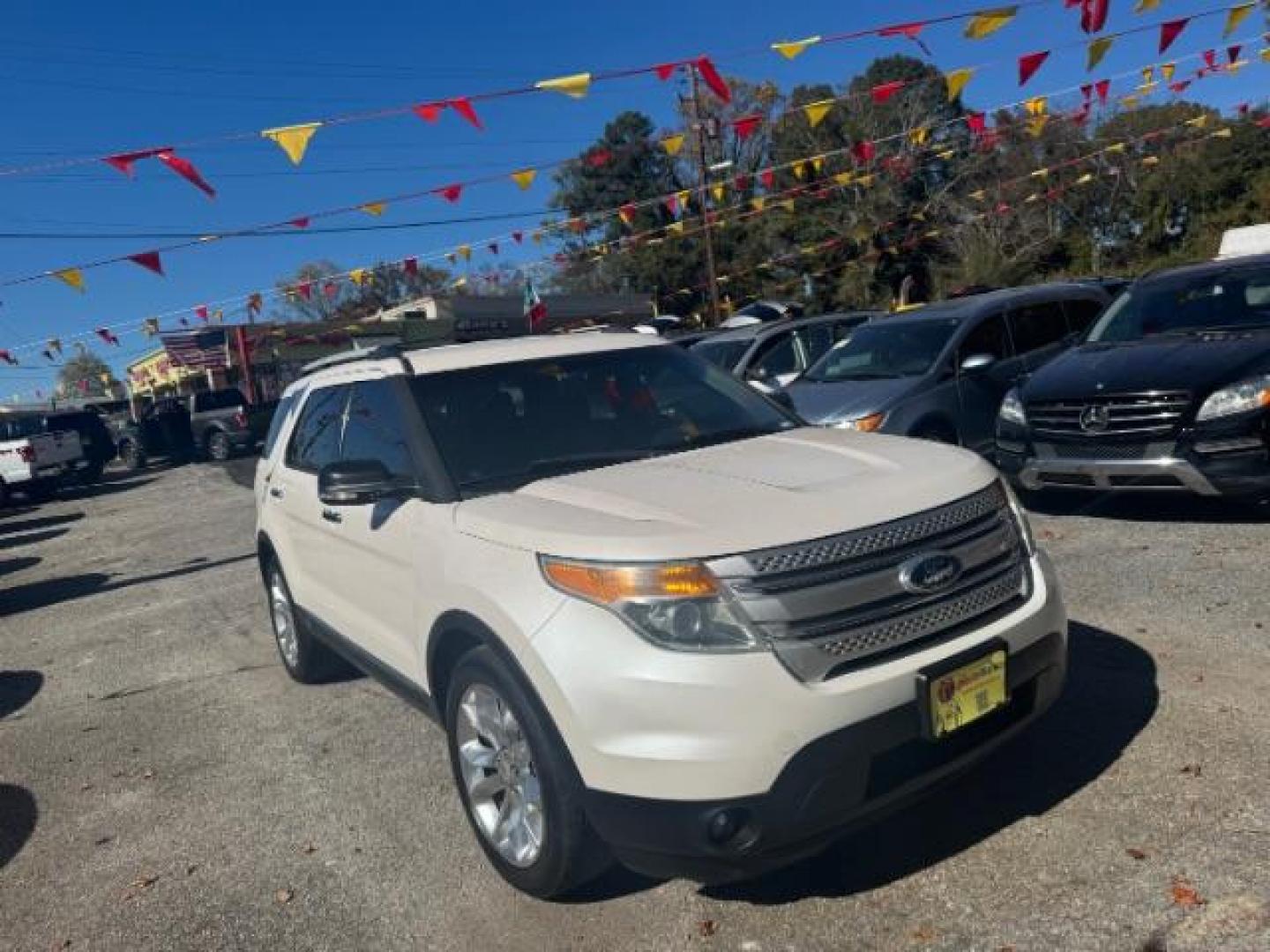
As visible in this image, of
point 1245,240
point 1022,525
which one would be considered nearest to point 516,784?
point 1022,525

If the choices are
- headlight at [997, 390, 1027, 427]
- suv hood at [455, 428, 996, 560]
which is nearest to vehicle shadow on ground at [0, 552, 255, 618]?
headlight at [997, 390, 1027, 427]

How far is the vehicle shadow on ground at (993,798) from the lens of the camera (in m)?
3.03

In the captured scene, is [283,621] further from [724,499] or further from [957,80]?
[957,80]

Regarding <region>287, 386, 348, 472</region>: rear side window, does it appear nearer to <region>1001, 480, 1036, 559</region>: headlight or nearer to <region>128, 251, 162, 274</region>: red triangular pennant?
<region>1001, 480, 1036, 559</region>: headlight

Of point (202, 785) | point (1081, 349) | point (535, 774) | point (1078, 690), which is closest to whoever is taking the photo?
point (535, 774)

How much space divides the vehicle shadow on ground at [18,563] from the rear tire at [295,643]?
8.84 metres

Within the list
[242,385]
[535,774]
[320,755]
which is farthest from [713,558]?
[242,385]

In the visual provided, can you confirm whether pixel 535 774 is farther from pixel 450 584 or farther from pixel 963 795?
pixel 963 795

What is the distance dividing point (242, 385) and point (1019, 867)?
39.2 meters

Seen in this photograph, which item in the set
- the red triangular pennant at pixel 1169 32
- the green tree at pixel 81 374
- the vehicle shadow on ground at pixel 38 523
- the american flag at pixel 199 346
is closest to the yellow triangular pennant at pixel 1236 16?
the red triangular pennant at pixel 1169 32

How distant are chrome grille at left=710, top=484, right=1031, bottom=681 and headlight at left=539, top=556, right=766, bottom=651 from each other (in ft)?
0.13

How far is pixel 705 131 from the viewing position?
30.4m

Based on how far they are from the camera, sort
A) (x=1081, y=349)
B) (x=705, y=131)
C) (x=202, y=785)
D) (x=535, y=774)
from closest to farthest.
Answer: (x=535, y=774)
(x=202, y=785)
(x=1081, y=349)
(x=705, y=131)

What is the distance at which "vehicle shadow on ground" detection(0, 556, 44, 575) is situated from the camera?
12.8 m
